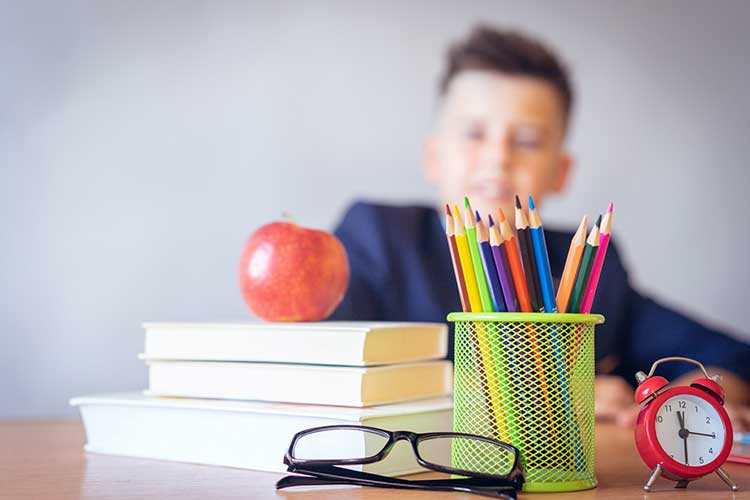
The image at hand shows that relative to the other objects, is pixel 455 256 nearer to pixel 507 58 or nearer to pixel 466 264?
pixel 466 264

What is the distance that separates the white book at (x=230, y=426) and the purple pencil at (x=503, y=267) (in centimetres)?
12

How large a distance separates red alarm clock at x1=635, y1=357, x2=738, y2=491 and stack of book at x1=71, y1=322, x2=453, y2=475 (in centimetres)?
16

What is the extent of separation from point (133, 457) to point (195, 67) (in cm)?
84

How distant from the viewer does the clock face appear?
1.72 ft

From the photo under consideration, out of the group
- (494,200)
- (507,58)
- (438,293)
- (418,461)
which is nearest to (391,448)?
(418,461)

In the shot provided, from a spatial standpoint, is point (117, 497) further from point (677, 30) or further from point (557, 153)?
point (677, 30)

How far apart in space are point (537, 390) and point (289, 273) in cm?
26

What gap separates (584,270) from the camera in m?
0.52

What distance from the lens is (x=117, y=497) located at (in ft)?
1.61

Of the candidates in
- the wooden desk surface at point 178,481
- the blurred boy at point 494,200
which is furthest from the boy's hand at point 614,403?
the wooden desk surface at point 178,481

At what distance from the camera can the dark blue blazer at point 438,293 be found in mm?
1315

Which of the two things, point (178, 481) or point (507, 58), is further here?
point (507, 58)

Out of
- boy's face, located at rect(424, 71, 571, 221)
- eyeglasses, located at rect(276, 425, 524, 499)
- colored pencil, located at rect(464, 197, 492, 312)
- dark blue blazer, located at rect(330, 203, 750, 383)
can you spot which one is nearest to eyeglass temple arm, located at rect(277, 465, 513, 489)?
eyeglasses, located at rect(276, 425, 524, 499)

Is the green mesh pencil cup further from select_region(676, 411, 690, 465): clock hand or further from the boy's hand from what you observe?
the boy's hand
